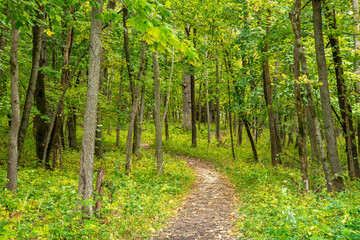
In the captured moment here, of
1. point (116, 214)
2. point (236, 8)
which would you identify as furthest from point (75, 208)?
point (236, 8)

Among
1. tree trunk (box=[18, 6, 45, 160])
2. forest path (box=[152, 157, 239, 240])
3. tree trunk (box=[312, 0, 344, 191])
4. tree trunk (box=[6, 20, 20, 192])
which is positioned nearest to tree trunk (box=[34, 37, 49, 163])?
tree trunk (box=[18, 6, 45, 160])

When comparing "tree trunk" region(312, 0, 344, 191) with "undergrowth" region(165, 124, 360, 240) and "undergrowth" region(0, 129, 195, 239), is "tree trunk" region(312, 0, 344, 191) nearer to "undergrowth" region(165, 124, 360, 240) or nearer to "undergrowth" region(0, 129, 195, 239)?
"undergrowth" region(165, 124, 360, 240)

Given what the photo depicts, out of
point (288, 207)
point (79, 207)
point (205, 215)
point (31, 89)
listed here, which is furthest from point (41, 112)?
point (288, 207)

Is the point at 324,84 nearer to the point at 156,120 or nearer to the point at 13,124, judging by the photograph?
the point at 156,120

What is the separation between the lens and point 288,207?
4633 mm

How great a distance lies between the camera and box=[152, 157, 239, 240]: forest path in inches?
226

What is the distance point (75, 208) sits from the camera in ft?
17.1

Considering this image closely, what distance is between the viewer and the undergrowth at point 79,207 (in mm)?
4145

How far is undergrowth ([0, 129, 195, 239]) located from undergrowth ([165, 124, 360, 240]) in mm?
2207

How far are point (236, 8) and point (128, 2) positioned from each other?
1132 centimetres

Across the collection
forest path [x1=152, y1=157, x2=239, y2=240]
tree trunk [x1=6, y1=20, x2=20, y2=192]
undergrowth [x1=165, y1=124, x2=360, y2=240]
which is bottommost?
forest path [x1=152, y1=157, x2=239, y2=240]

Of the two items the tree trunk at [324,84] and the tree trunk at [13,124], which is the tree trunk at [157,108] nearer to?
the tree trunk at [13,124]

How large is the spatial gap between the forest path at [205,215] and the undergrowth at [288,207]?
0.35 meters

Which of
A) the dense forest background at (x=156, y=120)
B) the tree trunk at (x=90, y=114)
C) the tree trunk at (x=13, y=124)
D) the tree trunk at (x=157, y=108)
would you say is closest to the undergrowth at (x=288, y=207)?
the dense forest background at (x=156, y=120)
